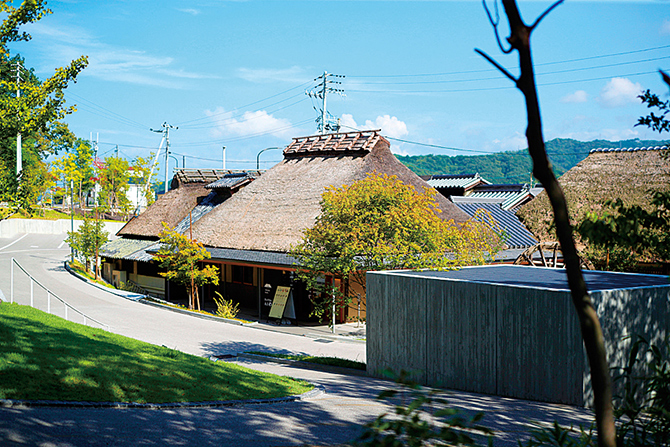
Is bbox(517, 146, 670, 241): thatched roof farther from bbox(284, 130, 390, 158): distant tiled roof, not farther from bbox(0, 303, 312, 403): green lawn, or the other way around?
bbox(0, 303, 312, 403): green lawn

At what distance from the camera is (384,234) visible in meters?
18.1

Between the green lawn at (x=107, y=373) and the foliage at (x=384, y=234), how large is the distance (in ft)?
21.9

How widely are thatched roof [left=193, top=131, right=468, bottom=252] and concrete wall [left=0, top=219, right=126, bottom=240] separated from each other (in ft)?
105

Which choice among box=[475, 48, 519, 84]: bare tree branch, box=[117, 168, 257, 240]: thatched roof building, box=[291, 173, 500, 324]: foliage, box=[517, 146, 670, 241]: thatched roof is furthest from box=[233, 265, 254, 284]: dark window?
box=[475, 48, 519, 84]: bare tree branch

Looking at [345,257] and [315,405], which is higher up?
[345,257]

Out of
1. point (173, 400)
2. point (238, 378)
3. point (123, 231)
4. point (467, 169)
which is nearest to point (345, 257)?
point (238, 378)

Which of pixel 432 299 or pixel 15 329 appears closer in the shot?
pixel 15 329

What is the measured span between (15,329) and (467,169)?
103566 mm

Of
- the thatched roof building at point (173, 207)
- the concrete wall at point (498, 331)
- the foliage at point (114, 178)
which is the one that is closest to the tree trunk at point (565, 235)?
the concrete wall at point (498, 331)

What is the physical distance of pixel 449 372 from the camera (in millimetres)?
12312

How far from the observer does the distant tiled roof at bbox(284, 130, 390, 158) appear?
30.4m

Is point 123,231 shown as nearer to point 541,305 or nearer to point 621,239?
point 541,305

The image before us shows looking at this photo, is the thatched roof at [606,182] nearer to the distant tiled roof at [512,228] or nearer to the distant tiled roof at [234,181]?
the distant tiled roof at [512,228]

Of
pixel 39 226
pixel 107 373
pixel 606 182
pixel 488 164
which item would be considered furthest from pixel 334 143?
pixel 488 164
